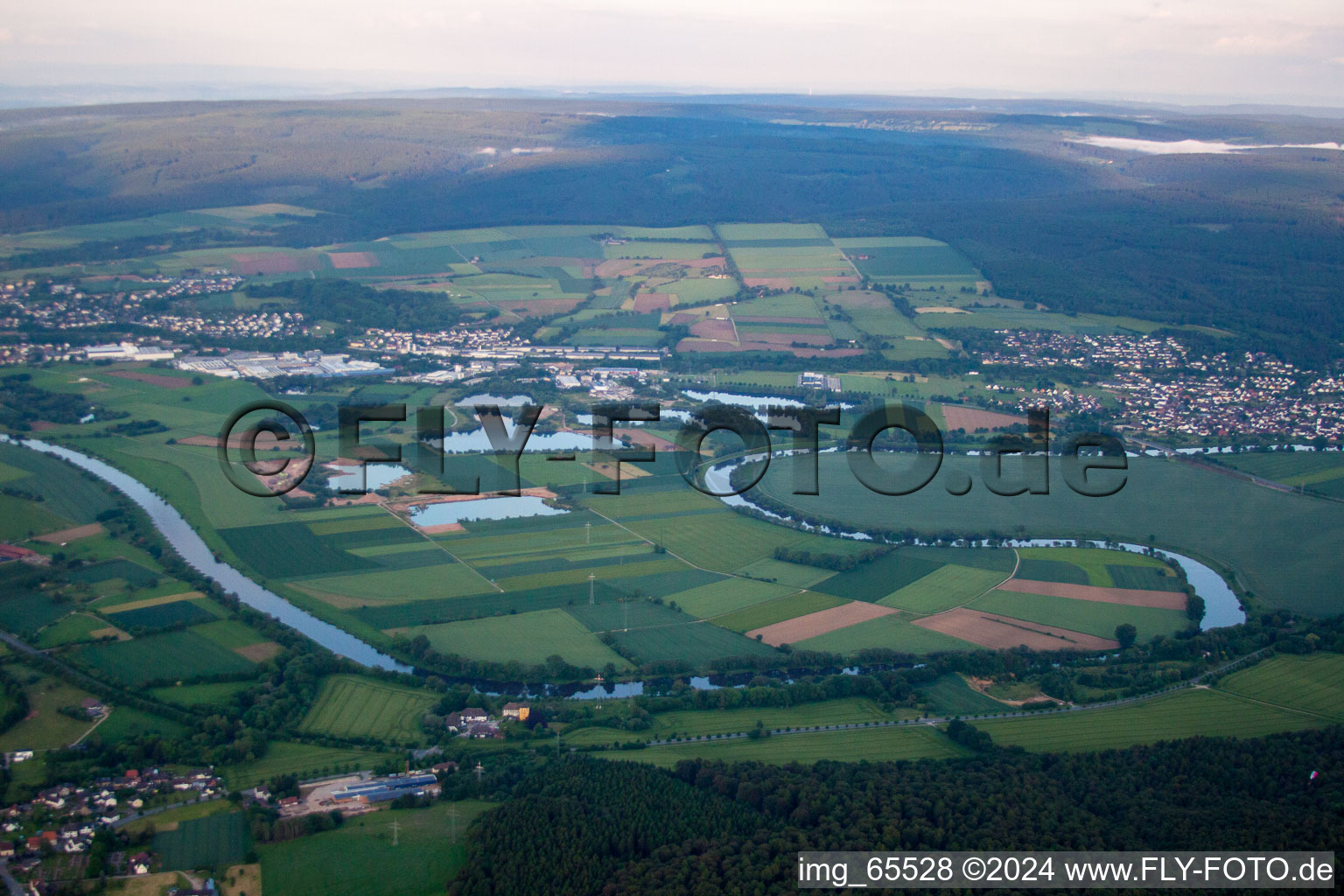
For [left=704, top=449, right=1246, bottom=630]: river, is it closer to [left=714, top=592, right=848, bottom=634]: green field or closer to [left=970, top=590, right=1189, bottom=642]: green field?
[left=970, top=590, right=1189, bottom=642]: green field

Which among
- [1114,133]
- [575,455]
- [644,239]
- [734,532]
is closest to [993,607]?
[734,532]

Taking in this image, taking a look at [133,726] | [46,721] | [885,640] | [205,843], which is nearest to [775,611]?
[885,640]

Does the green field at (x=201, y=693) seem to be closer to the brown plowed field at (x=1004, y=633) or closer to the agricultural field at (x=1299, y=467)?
the brown plowed field at (x=1004, y=633)

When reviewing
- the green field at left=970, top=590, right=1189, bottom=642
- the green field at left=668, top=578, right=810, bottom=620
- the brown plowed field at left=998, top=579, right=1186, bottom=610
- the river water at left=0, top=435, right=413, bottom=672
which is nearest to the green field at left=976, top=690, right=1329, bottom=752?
the green field at left=970, top=590, right=1189, bottom=642

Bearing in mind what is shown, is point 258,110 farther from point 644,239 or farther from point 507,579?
point 507,579

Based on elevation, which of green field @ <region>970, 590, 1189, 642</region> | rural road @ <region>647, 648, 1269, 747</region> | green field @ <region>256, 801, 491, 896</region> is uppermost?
green field @ <region>970, 590, 1189, 642</region>
